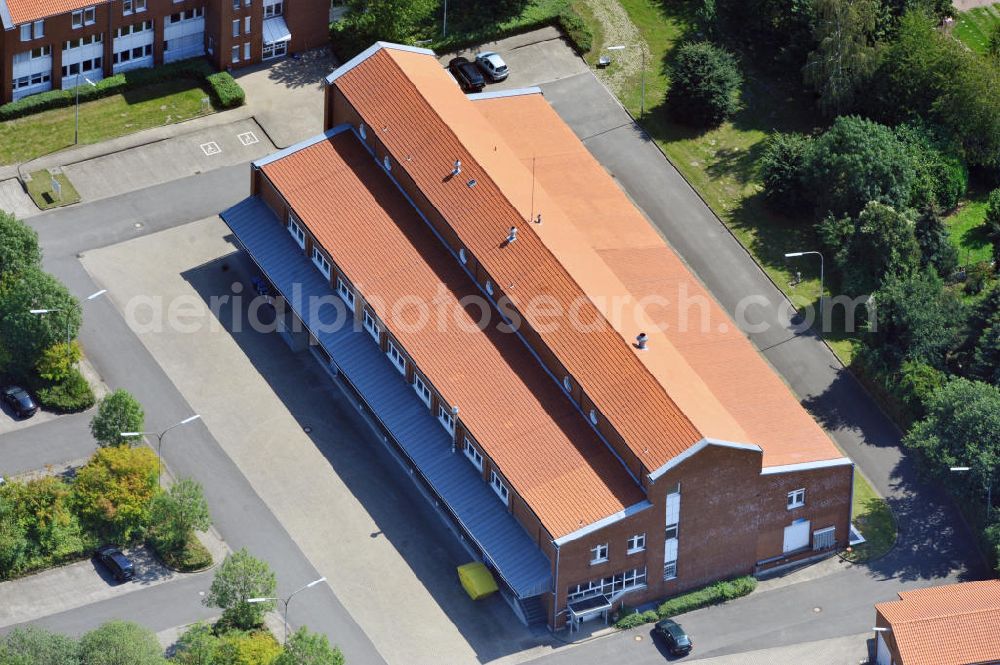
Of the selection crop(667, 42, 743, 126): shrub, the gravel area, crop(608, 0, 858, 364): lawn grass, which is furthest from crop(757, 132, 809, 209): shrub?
the gravel area

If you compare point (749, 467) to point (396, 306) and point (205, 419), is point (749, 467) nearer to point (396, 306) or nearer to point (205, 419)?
point (396, 306)

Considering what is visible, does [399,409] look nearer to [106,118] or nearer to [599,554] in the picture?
[599,554]

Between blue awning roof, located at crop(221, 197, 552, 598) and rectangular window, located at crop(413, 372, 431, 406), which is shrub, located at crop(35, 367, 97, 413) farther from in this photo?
A: rectangular window, located at crop(413, 372, 431, 406)

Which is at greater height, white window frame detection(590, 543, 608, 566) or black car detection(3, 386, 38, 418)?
white window frame detection(590, 543, 608, 566)

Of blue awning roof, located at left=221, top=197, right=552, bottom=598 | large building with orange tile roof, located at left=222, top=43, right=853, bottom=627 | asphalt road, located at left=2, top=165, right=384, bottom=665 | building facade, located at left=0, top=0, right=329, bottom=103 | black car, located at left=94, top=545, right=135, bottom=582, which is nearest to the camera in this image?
large building with orange tile roof, located at left=222, top=43, right=853, bottom=627

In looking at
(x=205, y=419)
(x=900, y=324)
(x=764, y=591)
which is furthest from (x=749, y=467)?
(x=205, y=419)

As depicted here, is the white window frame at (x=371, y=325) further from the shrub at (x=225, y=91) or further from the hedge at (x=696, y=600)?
the shrub at (x=225, y=91)

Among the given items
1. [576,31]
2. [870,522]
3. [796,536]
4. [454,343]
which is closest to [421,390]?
[454,343]
